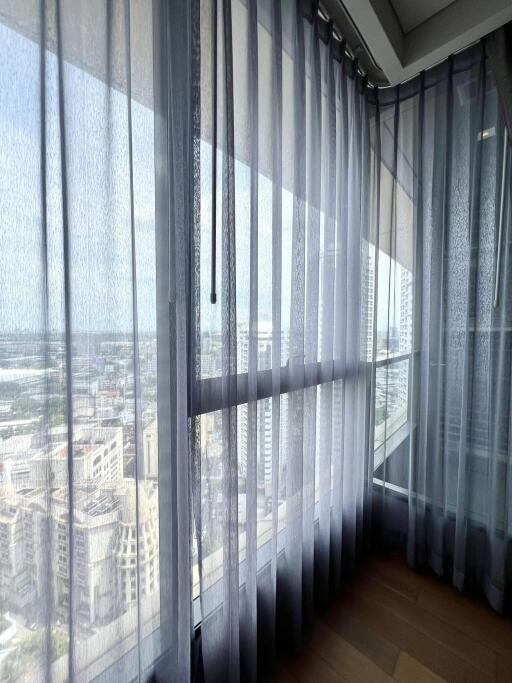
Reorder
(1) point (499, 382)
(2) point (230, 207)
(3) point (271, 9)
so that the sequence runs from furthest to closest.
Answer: (1) point (499, 382) → (3) point (271, 9) → (2) point (230, 207)

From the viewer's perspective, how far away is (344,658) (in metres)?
1.15

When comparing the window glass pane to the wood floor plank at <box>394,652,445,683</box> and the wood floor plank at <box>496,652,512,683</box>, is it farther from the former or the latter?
the wood floor plank at <box>496,652,512,683</box>

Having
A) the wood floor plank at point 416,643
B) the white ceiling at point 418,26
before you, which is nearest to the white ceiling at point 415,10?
the white ceiling at point 418,26

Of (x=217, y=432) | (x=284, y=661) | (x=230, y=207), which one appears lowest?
(x=284, y=661)

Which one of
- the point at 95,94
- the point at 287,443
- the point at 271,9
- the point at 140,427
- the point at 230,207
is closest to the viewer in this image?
the point at 95,94

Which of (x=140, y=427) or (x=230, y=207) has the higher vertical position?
(x=230, y=207)

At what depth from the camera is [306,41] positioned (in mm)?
1185

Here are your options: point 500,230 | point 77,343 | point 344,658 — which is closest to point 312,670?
point 344,658

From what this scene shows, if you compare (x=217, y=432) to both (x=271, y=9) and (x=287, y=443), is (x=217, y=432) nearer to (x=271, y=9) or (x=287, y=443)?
(x=287, y=443)

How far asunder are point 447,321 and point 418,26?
1.39 meters

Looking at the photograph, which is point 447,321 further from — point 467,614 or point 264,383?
point 467,614

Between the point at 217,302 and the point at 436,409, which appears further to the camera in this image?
the point at 436,409

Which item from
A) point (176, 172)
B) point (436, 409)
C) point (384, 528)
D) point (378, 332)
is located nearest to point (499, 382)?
point (436, 409)

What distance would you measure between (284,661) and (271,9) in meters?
2.32
